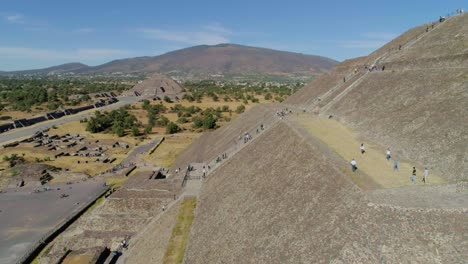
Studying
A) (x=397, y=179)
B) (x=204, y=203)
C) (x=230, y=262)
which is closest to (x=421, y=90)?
(x=397, y=179)

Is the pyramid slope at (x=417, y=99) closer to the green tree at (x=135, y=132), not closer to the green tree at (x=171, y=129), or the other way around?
the green tree at (x=171, y=129)

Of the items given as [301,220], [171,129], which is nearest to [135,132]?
[171,129]

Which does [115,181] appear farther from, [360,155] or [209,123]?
[209,123]

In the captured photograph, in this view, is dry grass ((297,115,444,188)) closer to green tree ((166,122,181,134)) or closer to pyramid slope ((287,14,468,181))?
pyramid slope ((287,14,468,181))

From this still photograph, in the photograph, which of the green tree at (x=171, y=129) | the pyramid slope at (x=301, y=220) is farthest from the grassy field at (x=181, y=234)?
the green tree at (x=171, y=129)

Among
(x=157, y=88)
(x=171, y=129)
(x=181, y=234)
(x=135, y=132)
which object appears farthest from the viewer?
(x=157, y=88)

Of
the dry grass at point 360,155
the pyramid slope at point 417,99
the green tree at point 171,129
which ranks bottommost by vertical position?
the green tree at point 171,129
